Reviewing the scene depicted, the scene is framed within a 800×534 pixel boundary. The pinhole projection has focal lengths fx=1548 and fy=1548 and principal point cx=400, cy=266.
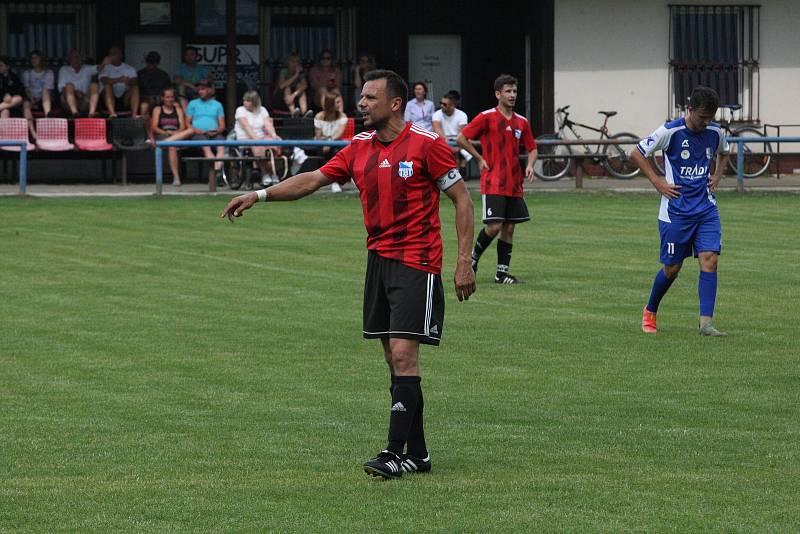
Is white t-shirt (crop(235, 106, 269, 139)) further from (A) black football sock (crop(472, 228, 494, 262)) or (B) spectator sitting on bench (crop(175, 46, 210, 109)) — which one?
(A) black football sock (crop(472, 228, 494, 262))

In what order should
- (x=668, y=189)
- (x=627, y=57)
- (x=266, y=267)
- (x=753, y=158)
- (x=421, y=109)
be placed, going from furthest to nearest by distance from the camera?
1. (x=627, y=57)
2. (x=753, y=158)
3. (x=421, y=109)
4. (x=266, y=267)
5. (x=668, y=189)

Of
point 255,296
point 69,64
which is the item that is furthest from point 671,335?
point 69,64

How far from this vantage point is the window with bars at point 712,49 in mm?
28922

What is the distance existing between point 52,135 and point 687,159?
1638 cm

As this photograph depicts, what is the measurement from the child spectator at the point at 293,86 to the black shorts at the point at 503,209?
12.1 m

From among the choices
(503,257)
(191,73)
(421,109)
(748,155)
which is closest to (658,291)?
(503,257)

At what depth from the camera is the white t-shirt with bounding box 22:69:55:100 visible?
26328 millimetres

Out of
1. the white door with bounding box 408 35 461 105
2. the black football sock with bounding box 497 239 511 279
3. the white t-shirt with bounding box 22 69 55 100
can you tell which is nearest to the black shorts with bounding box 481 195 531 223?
the black football sock with bounding box 497 239 511 279

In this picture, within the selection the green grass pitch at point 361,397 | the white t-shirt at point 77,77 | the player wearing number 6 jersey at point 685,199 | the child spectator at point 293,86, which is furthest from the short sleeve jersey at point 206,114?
the player wearing number 6 jersey at point 685,199

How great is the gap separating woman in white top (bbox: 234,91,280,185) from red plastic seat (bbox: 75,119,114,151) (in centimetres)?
234

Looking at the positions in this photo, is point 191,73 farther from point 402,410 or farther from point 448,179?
point 402,410

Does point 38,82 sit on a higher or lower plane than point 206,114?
higher

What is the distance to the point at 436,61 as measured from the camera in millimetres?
29609

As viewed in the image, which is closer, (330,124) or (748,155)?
(330,124)
